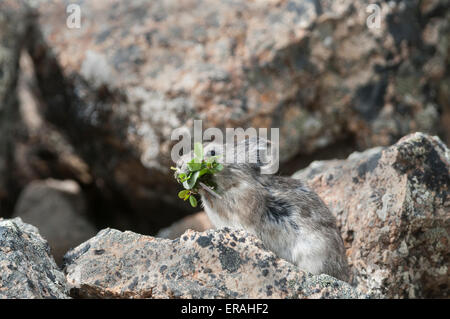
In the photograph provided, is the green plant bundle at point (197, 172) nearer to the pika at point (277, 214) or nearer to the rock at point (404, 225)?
the pika at point (277, 214)

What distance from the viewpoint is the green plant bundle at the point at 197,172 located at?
5.26 m

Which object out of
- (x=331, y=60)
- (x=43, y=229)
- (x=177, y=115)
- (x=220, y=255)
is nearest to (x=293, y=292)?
(x=220, y=255)

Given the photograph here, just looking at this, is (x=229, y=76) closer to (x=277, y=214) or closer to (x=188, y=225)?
(x=188, y=225)

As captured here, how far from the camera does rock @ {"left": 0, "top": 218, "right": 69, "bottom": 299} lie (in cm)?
405

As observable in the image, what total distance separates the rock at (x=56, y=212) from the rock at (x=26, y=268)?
452 cm

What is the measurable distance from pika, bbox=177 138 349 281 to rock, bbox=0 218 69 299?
4.96ft

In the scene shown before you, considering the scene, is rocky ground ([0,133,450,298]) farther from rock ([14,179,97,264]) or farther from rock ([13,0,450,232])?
rock ([14,179,97,264])

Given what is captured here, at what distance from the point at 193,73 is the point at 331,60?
208cm

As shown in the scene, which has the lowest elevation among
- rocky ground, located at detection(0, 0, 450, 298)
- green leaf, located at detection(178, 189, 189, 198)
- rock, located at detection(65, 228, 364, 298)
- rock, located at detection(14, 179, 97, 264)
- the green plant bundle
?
rock, located at detection(14, 179, 97, 264)

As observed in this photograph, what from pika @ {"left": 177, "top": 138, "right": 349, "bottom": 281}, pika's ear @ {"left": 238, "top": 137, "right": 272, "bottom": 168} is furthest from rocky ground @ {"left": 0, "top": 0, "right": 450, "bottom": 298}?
pika's ear @ {"left": 238, "top": 137, "right": 272, "bottom": 168}

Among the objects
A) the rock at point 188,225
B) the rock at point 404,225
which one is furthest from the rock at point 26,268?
the rock at point 188,225

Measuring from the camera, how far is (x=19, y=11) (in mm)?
8938

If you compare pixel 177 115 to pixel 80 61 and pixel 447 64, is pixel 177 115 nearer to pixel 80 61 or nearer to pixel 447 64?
pixel 80 61

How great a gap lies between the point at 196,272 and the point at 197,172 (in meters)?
1.20
